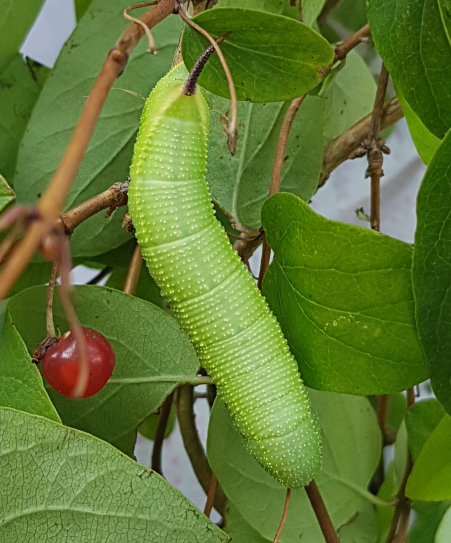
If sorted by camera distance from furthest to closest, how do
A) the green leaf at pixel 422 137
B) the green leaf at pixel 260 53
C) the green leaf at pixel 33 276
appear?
the green leaf at pixel 33 276 < the green leaf at pixel 422 137 < the green leaf at pixel 260 53

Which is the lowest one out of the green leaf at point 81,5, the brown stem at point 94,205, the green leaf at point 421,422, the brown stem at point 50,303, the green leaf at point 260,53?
the green leaf at point 421,422

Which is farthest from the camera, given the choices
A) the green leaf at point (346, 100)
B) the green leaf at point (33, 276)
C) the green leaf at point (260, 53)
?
the green leaf at point (346, 100)

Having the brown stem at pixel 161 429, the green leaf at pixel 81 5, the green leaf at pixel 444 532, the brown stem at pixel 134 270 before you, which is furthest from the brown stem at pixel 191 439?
the green leaf at pixel 81 5

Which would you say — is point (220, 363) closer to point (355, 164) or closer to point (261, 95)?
point (261, 95)

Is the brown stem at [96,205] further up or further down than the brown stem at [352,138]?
further down

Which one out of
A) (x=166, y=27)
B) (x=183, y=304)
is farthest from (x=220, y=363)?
(x=166, y=27)

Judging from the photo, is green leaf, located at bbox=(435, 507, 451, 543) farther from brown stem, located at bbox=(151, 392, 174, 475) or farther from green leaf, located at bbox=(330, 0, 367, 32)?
green leaf, located at bbox=(330, 0, 367, 32)

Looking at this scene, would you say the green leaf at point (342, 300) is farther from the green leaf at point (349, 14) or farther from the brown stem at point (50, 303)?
the green leaf at point (349, 14)
